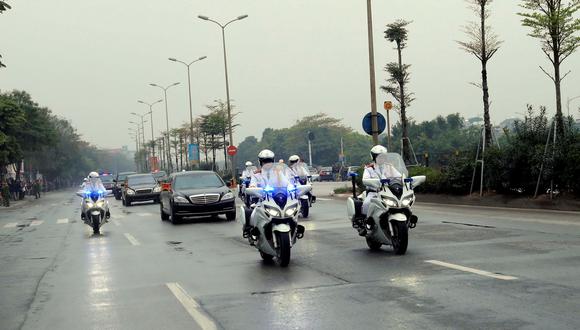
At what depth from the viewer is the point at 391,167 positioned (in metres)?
11.2

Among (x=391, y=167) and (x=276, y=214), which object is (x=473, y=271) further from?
(x=276, y=214)

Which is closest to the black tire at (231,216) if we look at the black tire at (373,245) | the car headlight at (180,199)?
the car headlight at (180,199)

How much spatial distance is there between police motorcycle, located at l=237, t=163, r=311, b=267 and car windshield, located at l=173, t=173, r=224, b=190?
11.0 m

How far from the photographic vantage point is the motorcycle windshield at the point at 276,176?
415 inches

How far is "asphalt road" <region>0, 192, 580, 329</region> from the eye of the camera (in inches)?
266

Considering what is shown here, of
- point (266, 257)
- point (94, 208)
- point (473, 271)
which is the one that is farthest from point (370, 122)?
point (473, 271)

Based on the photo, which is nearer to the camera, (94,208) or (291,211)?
(291,211)

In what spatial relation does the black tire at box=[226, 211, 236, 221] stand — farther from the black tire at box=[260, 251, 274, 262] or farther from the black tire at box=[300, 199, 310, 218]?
the black tire at box=[260, 251, 274, 262]

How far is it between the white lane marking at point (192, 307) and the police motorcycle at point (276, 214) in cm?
169

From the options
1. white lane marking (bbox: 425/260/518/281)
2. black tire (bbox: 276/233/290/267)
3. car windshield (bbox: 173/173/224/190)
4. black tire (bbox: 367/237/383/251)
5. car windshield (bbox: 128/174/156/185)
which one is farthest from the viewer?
car windshield (bbox: 128/174/156/185)

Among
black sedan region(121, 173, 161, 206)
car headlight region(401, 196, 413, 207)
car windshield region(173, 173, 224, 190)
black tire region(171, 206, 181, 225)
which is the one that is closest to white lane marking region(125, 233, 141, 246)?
black tire region(171, 206, 181, 225)

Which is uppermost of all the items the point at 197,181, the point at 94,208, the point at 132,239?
the point at 197,181

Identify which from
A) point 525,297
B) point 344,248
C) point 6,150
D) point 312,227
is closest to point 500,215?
point 312,227

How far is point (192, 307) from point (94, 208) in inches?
461
